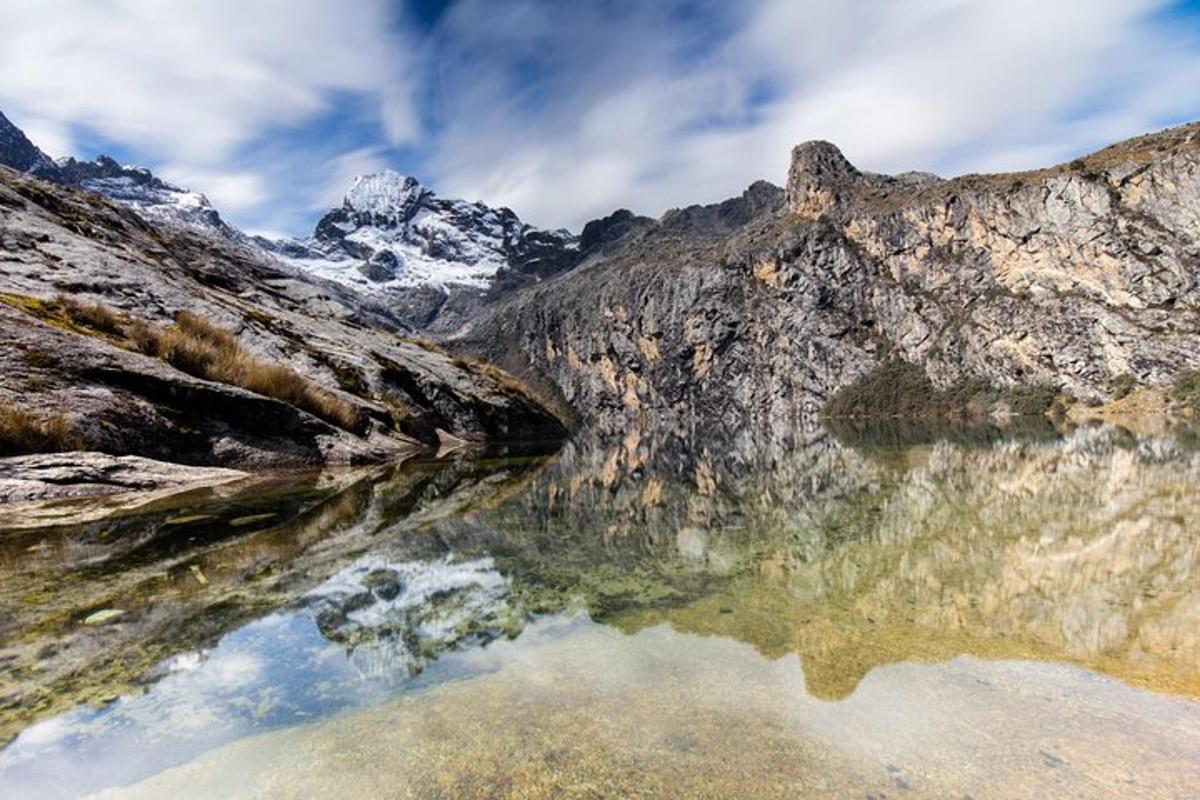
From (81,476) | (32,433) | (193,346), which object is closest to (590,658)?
(81,476)

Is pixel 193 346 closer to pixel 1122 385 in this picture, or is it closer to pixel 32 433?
pixel 32 433

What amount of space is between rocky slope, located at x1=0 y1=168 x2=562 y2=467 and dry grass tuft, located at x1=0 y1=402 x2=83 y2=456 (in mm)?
102

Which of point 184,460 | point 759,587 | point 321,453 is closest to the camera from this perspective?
point 759,587

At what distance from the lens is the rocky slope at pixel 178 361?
59.8ft

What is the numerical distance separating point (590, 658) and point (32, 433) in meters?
16.4

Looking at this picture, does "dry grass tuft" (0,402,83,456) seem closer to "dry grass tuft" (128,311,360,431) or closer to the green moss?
"dry grass tuft" (128,311,360,431)

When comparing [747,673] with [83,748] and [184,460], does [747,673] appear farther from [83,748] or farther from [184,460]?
[184,460]

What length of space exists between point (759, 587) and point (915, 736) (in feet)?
16.2

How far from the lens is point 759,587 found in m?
10.5

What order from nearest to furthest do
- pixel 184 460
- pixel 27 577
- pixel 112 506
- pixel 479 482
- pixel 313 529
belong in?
pixel 27 577
pixel 313 529
pixel 112 506
pixel 184 460
pixel 479 482

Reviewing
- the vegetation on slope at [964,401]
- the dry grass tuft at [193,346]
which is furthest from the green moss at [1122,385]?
the dry grass tuft at [193,346]

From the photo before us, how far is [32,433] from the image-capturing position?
15812mm

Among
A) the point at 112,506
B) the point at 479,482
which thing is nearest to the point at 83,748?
the point at 112,506

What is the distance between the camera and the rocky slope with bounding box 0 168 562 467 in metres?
18.2
